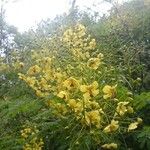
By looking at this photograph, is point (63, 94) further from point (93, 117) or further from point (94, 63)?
point (94, 63)

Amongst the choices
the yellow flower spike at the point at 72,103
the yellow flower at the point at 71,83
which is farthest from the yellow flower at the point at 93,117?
the yellow flower at the point at 71,83

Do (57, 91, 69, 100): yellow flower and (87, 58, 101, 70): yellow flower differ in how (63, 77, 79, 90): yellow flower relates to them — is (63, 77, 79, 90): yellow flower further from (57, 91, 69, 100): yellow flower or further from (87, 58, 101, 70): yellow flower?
(87, 58, 101, 70): yellow flower

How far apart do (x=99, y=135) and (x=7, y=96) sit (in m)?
2.31

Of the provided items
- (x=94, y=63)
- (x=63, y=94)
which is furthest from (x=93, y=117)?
(x=94, y=63)

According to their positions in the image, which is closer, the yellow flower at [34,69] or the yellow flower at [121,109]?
the yellow flower at [121,109]

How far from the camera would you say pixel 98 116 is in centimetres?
264

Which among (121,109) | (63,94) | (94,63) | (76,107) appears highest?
(94,63)

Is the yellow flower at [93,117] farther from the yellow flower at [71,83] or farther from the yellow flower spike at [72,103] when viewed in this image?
the yellow flower at [71,83]

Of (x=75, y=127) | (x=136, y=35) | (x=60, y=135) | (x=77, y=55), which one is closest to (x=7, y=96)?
(x=77, y=55)

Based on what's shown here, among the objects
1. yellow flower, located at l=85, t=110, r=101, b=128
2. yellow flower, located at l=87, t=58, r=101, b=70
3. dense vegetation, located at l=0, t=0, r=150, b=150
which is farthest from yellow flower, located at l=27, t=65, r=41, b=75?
yellow flower, located at l=85, t=110, r=101, b=128

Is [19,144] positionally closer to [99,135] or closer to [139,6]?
[99,135]

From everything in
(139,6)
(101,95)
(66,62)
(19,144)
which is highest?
(139,6)

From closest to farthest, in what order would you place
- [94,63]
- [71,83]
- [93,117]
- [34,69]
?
[93,117] → [71,83] → [94,63] → [34,69]

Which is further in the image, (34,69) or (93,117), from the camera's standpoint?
(34,69)
